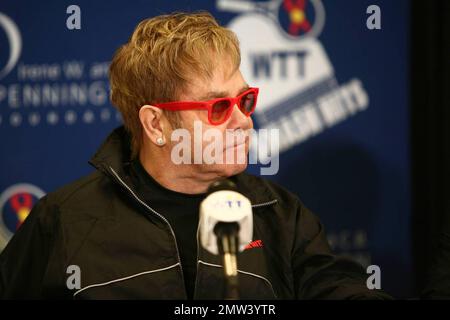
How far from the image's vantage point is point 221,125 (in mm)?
1650

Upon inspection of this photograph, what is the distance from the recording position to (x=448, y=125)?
243cm

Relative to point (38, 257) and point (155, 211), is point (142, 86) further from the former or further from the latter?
point (38, 257)

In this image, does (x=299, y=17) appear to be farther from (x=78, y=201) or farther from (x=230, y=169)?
(x=78, y=201)

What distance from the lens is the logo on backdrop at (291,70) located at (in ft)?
7.66

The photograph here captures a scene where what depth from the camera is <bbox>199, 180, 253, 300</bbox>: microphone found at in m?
1.12

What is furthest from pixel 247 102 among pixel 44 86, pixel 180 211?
pixel 44 86

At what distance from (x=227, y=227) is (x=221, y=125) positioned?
1.82ft

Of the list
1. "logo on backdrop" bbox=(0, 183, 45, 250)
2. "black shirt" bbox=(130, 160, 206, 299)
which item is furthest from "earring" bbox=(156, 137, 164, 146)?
"logo on backdrop" bbox=(0, 183, 45, 250)

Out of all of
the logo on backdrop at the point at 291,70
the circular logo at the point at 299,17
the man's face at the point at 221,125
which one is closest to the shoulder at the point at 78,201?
the man's face at the point at 221,125

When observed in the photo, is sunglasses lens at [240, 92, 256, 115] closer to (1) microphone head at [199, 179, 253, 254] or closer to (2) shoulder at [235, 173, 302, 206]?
(2) shoulder at [235, 173, 302, 206]

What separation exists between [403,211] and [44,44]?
60.5 inches

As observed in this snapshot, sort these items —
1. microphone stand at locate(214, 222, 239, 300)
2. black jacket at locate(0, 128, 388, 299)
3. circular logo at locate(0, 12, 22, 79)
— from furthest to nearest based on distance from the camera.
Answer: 1. circular logo at locate(0, 12, 22, 79)
2. black jacket at locate(0, 128, 388, 299)
3. microphone stand at locate(214, 222, 239, 300)

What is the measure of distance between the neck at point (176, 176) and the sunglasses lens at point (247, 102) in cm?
20
